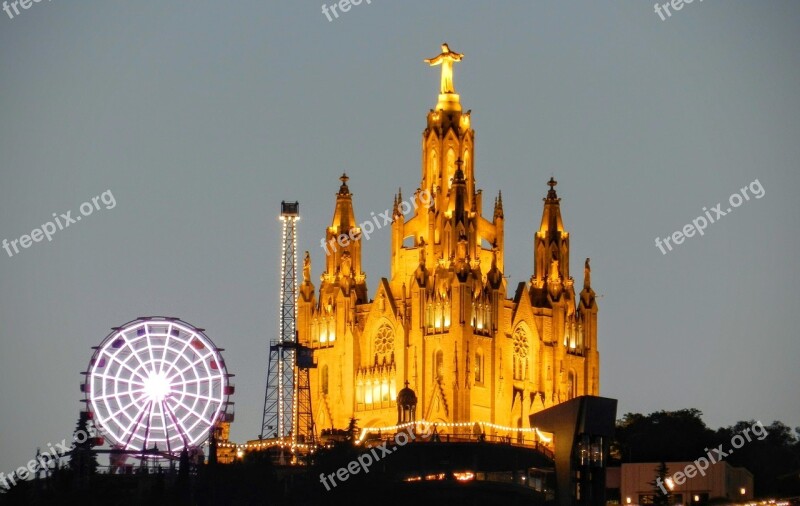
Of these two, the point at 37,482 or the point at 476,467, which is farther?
the point at 476,467

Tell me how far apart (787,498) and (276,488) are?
38314 mm

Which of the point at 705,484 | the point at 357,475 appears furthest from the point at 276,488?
the point at 705,484

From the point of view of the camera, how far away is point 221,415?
190125 mm

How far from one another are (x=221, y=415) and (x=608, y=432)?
1189 inches

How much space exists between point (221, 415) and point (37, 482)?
1498 centimetres

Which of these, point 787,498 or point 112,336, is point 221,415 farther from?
point 787,498

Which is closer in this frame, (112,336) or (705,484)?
(112,336)

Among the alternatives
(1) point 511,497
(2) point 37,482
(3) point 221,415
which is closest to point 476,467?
(1) point 511,497

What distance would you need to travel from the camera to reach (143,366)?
188m

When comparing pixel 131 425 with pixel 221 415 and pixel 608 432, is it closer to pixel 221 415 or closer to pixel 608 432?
pixel 221 415

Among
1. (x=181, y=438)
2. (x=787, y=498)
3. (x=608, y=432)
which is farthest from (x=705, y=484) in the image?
(x=181, y=438)

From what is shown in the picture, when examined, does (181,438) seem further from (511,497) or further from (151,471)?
(511,497)

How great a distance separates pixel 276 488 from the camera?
191 metres

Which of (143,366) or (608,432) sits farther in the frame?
(143,366)
